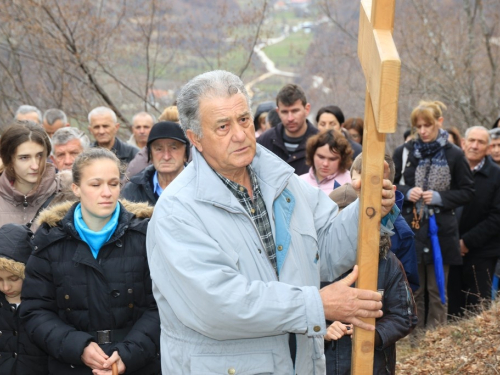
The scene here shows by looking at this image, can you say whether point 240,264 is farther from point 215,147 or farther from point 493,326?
point 493,326

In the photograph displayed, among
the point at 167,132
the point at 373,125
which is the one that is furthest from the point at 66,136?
the point at 373,125

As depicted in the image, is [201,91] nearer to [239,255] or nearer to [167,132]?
[239,255]

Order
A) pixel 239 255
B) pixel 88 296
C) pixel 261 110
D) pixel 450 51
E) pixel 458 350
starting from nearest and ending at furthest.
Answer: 1. pixel 239 255
2. pixel 88 296
3. pixel 458 350
4. pixel 261 110
5. pixel 450 51

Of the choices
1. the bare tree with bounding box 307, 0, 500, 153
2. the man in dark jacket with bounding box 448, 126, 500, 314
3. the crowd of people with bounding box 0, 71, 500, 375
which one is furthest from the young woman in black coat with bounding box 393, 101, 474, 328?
the bare tree with bounding box 307, 0, 500, 153

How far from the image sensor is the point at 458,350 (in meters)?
6.09

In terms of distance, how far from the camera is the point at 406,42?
45.7 feet

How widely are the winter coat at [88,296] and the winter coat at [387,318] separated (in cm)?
105

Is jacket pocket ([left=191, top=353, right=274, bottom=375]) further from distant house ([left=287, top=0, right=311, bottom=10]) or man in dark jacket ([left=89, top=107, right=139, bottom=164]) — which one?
distant house ([left=287, top=0, right=311, bottom=10])

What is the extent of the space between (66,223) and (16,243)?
1.66 ft

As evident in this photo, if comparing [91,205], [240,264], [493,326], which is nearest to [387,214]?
[240,264]

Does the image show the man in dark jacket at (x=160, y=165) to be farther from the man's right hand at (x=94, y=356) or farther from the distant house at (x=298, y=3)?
the distant house at (x=298, y=3)

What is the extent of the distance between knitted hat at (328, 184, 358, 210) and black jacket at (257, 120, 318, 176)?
2401mm

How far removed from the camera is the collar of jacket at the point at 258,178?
9.20 ft

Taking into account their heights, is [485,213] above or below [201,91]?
below
